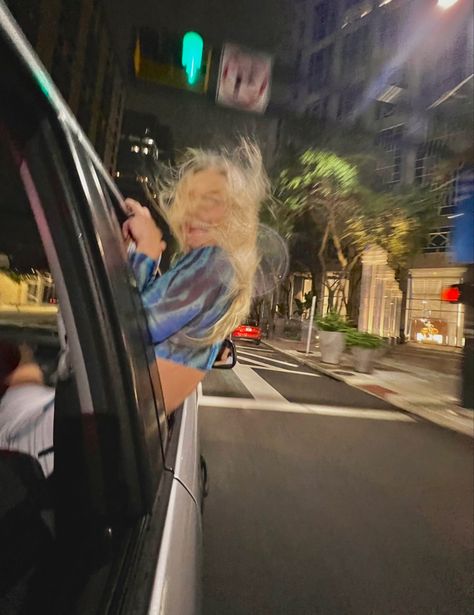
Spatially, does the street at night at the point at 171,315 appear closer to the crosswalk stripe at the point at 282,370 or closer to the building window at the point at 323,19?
the building window at the point at 323,19

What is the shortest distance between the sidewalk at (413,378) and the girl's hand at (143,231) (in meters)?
6.72

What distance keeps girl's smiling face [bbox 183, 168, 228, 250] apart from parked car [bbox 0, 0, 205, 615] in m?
0.48

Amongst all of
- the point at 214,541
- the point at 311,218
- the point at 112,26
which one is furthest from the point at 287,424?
the point at 112,26

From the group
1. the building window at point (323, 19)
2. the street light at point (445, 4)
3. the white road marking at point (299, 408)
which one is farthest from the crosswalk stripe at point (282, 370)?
the building window at point (323, 19)

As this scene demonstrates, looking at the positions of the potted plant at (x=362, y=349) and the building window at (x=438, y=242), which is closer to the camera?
the potted plant at (x=362, y=349)

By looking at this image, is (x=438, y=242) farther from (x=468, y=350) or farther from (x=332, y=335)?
(x=468, y=350)

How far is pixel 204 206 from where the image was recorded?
1723 millimetres

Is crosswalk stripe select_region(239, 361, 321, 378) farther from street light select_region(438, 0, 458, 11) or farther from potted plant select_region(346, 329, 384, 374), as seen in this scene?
street light select_region(438, 0, 458, 11)

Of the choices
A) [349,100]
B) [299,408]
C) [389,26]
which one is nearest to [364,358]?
[299,408]

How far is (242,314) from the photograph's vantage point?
1833 mm

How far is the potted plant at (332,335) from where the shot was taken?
13.5m

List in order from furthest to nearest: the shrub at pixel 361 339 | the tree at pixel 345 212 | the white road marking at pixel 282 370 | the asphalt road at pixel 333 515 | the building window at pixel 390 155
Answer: the shrub at pixel 361 339
the white road marking at pixel 282 370
the building window at pixel 390 155
the tree at pixel 345 212
the asphalt road at pixel 333 515

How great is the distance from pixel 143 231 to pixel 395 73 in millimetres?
6078

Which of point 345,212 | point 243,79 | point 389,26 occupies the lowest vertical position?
point 243,79
